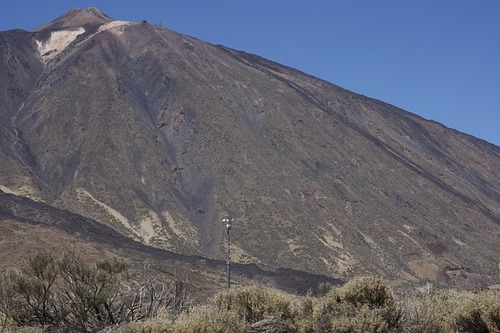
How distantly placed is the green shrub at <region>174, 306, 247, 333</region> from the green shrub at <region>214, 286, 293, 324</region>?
227 cm

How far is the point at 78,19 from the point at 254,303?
400 ft

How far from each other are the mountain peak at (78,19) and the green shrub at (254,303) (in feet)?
366

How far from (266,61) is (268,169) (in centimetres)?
6184

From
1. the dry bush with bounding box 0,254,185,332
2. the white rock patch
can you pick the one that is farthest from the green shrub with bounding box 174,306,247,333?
the white rock patch

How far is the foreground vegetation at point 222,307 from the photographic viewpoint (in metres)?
11.1

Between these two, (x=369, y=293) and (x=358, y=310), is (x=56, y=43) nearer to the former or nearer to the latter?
(x=369, y=293)

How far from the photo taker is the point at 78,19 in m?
126

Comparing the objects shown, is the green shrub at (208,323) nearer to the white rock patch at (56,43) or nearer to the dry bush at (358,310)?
the dry bush at (358,310)

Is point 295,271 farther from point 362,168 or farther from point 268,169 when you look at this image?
point 362,168

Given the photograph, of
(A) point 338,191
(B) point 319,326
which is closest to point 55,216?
(A) point 338,191

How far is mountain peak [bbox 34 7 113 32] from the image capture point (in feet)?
400

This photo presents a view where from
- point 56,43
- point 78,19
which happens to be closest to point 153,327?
point 56,43

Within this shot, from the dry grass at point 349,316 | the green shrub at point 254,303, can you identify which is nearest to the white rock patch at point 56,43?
the green shrub at point 254,303

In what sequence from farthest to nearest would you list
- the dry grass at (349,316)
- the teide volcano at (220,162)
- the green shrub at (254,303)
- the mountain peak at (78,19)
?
the mountain peak at (78,19) → the teide volcano at (220,162) → the green shrub at (254,303) → the dry grass at (349,316)
